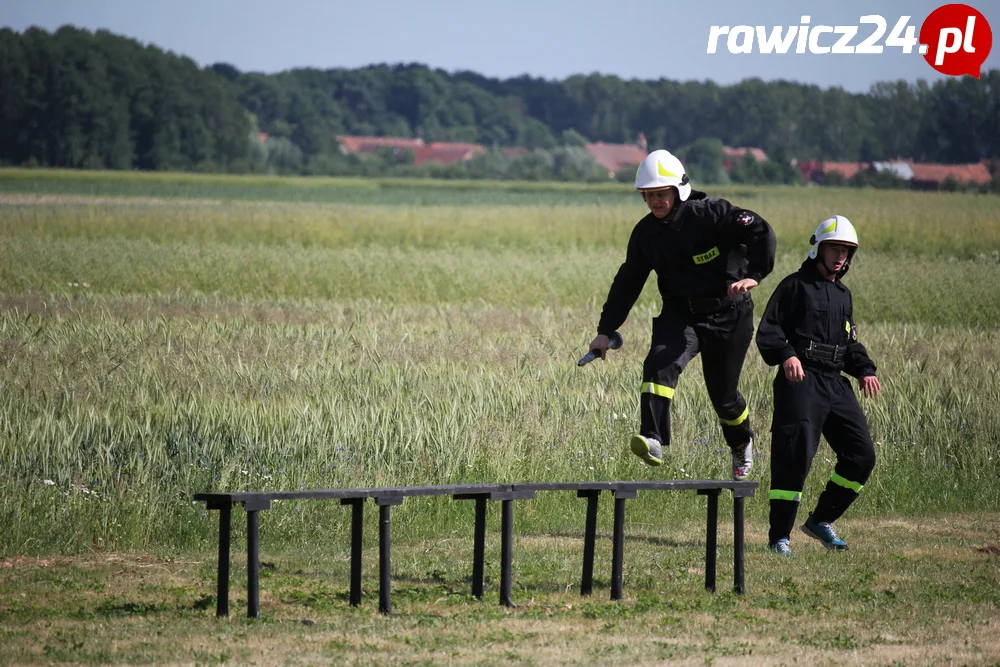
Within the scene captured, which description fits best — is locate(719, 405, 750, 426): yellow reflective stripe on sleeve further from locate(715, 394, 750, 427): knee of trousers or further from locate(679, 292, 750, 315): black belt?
locate(679, 292, 750, 315): black belt

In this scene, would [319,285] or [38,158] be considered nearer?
[319,285]

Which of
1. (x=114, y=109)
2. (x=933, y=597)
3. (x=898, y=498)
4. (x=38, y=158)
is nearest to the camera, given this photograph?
(x=933, y=597)

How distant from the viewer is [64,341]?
15.8m

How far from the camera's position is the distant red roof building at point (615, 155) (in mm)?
112938

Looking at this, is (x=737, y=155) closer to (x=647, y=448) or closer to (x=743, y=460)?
(x=743, y=460)

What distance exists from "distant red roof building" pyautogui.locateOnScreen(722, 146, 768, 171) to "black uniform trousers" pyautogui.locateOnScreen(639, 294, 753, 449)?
265 ft

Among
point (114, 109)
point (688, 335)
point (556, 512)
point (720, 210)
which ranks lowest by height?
point (556, 512)

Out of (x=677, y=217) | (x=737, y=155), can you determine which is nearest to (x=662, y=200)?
(x=677, y=217)

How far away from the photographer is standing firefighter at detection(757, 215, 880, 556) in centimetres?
866

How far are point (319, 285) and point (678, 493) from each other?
16.3 meters

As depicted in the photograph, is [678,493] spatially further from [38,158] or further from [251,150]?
[251,150]

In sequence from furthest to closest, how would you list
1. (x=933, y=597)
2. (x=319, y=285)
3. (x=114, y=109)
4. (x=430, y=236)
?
(x=114, y=109), (x=430, y=236), (x=319, y=285), (x=933, y=597)

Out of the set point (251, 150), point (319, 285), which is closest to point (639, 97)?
point (251, 150)

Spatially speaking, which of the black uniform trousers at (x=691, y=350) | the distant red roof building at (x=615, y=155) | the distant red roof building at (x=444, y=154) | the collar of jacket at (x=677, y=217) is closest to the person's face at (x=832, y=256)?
the black uniform trousers at (x=691, y=350)
